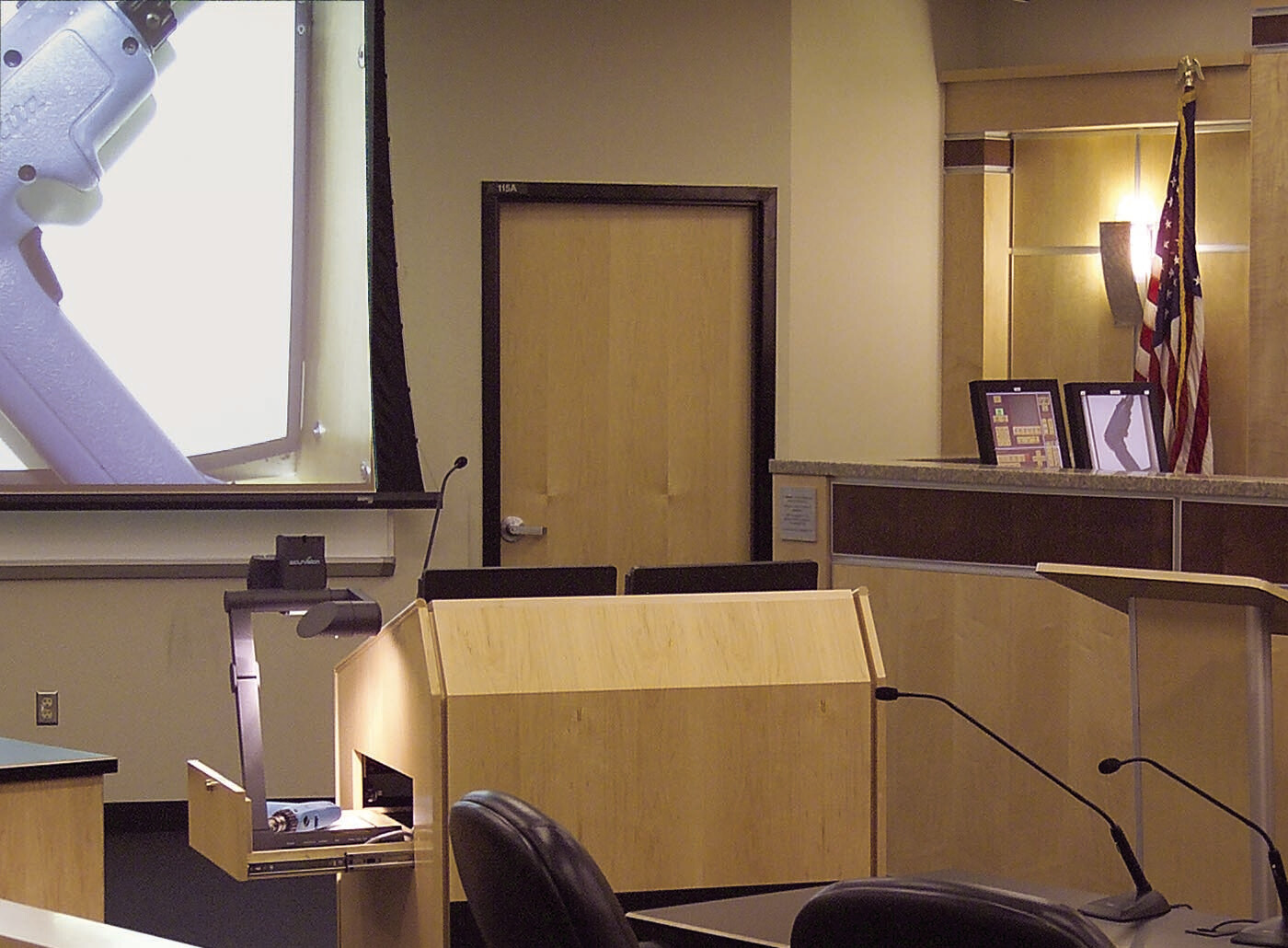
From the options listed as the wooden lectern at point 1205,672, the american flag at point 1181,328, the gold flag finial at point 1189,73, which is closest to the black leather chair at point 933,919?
the wooden lectern at point 1205,672

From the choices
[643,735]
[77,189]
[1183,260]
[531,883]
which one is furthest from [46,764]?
[1183,260]

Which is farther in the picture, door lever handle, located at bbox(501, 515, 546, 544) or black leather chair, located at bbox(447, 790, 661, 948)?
door lever handle, located at bbox(501, 515, 546, 544)

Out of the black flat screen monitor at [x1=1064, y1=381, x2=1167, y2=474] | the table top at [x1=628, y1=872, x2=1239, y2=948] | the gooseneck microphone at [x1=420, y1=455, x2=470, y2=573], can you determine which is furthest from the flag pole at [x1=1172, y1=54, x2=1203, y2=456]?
the table top at [x1=628, y1=872, x2=1239, y2=948]

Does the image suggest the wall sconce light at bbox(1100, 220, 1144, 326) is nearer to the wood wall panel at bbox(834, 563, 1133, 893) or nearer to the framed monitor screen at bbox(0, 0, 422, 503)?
the wood wall panel at bbox(834, 563, 1133, 893)

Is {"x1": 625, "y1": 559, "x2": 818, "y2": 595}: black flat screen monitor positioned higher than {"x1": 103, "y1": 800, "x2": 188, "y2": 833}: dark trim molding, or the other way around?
{"x1": 625, "y1": 559, "x2": 818, "y2": 595}: black flat screen monitor

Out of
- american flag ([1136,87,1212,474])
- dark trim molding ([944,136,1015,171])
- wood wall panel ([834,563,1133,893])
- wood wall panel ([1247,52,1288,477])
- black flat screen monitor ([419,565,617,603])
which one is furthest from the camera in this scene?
dark trim molding ([944,136,1015,171])

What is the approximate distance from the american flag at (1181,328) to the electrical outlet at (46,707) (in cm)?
399

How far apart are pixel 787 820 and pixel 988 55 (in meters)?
4.51

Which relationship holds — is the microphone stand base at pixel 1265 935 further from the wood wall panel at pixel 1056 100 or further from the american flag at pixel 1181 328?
the wood wall panel at pixel 1056 100

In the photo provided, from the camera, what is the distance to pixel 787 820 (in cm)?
324

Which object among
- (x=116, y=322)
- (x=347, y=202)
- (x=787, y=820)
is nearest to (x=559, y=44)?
(x=347, y=202)

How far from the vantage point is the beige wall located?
5988 mm

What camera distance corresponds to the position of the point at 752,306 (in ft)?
21.1

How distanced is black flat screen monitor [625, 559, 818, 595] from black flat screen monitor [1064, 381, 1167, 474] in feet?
4.48
